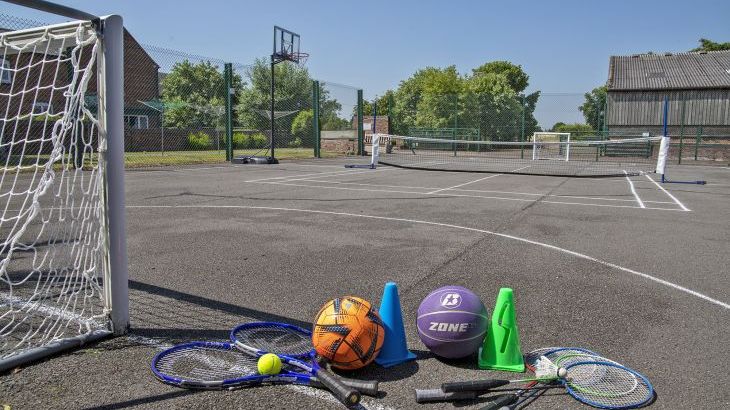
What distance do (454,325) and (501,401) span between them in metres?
0.70

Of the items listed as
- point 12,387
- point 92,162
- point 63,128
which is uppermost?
point 63,128

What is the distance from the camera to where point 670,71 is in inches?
1547

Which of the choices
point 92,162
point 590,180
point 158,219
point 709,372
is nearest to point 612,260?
point 709,372

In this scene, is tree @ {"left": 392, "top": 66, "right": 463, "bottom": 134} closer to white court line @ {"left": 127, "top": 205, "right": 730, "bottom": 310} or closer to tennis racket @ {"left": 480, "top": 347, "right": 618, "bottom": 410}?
white court line @ {"left": 127, "top": 205, "right": 730, "bottom": 310}

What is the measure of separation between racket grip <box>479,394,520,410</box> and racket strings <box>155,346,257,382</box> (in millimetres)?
1451

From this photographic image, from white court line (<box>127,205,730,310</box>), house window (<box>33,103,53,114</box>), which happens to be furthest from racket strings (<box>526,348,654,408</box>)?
house window (<box>33,103,53,114</box>)

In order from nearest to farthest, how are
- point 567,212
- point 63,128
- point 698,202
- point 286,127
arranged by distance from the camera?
1. point 63,128
2. point 567,212
3. point 698,202
4. point 286,127

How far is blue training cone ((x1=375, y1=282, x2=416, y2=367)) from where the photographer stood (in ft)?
11.9

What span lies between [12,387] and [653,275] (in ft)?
19.1

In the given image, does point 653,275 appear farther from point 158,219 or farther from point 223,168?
point 223,168

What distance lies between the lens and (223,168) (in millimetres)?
19984

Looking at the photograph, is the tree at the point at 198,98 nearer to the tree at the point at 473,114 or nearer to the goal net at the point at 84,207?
the tree at the point at 473,114

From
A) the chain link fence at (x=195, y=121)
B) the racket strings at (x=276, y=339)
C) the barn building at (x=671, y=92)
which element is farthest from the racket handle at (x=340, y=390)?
the barn building at (x=671, y=92)

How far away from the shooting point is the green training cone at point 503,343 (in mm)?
3518
